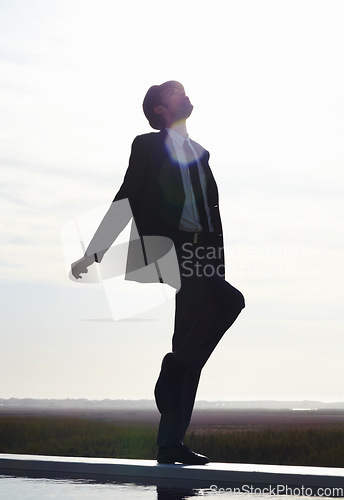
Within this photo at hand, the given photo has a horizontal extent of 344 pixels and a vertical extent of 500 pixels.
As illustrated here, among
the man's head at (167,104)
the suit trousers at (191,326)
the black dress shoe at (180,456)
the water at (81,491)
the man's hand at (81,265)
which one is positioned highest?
the man's head at (167,104)

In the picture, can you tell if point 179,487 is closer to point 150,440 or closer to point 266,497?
point 266,497

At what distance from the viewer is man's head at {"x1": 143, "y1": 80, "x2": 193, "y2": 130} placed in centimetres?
578

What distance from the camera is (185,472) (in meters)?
4.98

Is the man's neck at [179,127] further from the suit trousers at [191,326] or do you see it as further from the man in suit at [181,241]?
the suit trousers at [191,326]

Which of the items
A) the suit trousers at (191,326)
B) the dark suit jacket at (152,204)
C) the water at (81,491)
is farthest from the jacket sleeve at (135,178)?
the water at (81,491)

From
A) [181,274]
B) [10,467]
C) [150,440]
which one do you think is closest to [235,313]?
[181,274]

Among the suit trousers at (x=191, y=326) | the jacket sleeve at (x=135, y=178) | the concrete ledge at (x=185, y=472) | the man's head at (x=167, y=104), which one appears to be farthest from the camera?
the man's head at (x=167, y=104)

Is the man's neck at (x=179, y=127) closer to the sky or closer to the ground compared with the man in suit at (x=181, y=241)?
closer to the sky

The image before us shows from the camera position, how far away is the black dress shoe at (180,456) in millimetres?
5445

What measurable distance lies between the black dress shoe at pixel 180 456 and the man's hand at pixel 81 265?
3.77 feet

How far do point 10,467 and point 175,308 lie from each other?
4.58 ft

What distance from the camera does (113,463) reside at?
532cm
